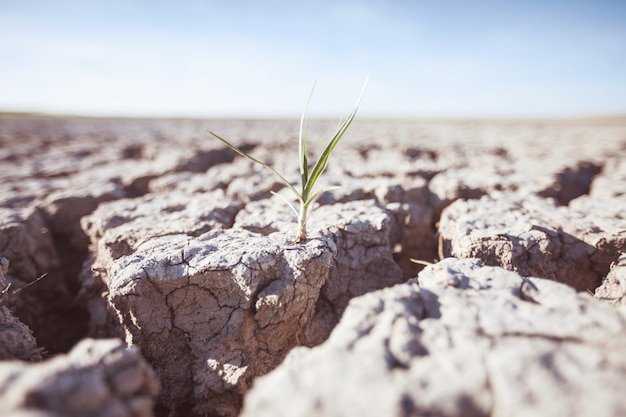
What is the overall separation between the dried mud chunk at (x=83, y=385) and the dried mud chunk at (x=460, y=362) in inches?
12.2

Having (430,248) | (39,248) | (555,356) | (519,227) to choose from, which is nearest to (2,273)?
(39,248)

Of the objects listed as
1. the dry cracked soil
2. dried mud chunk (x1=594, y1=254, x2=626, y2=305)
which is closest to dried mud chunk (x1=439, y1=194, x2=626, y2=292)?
the dry cracked soil

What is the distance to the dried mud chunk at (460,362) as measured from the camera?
2.50ft

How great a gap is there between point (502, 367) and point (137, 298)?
1441 millimetres

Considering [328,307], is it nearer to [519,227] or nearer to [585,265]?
[519,227]

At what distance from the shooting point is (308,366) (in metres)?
0.87

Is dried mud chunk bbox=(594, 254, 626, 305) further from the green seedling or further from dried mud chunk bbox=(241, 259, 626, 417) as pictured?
the green seedling

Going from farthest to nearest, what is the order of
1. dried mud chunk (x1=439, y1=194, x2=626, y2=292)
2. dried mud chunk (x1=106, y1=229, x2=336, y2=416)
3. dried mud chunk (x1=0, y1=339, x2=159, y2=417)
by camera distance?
dried mud chunk (x1=439, y1=194, x2=626, y2=292)
dried mud chunk (x1=106, y1=229, x2=336, y2=416)
dried mud chunk (x1=0, y1=339, x2=159, y2=417)

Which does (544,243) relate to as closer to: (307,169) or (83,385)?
(307,169)

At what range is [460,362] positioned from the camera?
86 centimetres

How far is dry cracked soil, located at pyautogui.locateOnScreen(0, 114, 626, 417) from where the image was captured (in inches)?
31.1

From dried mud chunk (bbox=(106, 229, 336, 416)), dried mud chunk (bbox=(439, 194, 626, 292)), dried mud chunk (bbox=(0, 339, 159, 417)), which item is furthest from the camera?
dried mud chunk (bbox=(439, 194, 626, 292))

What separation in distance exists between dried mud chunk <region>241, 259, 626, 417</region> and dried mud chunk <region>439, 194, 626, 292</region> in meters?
0.60

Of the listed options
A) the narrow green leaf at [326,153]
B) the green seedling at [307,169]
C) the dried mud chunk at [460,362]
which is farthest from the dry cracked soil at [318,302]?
the narrow green leaf at [326,153]
